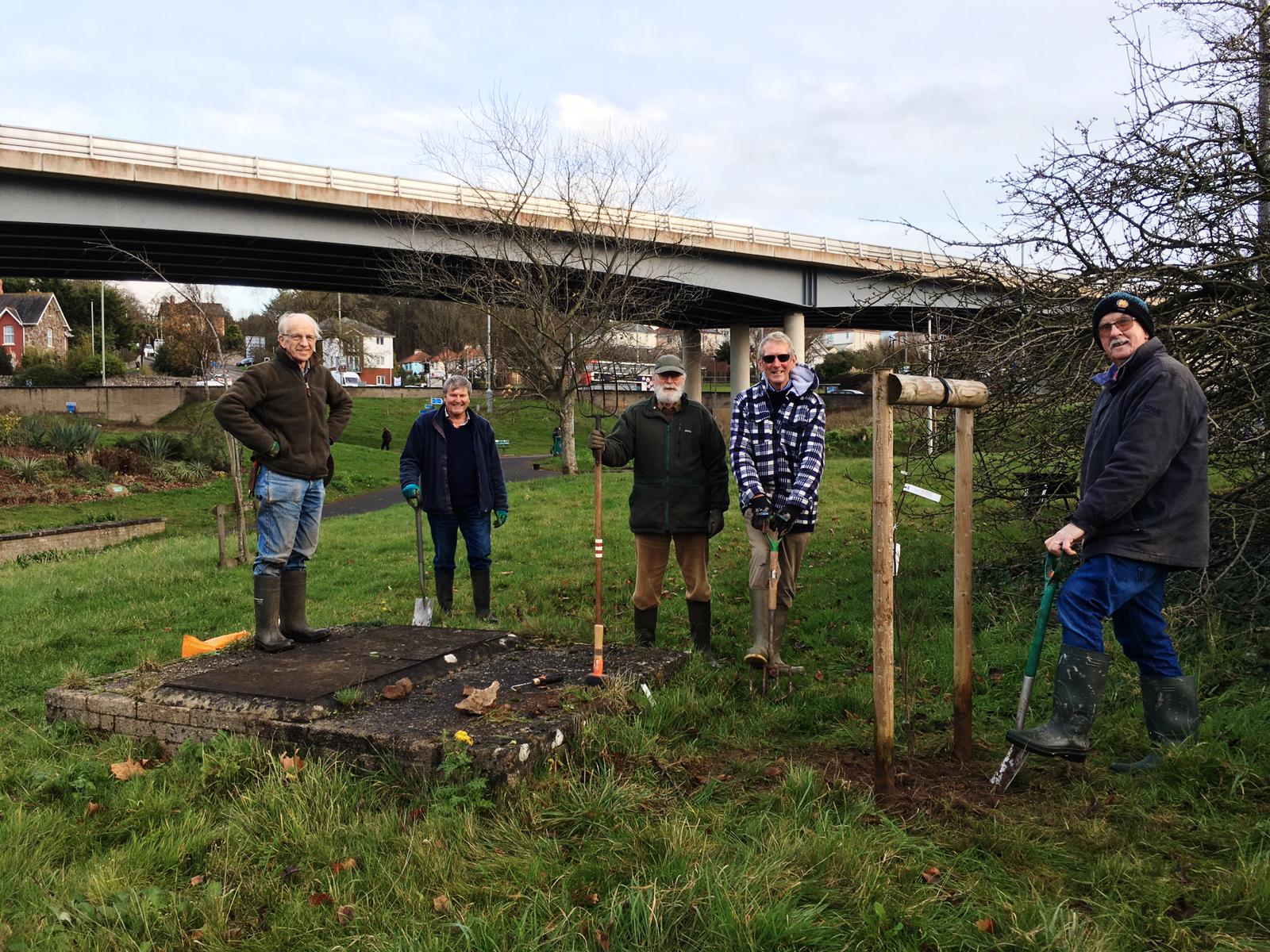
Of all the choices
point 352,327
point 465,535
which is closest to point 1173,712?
point 465,535

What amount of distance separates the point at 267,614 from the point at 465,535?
220 centimetres

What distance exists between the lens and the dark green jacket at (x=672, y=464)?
6426 millimetres

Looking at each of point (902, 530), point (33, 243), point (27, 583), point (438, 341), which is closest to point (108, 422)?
point (33, 243)

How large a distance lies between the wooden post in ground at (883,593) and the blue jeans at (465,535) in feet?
14.6

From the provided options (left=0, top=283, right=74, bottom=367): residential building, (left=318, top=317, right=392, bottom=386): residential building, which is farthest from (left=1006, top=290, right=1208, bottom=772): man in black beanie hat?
(left=0, top=283, right=74, bottom=367): residential building

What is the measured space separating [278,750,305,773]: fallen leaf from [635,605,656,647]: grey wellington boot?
9.47 ft

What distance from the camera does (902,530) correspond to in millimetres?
10734

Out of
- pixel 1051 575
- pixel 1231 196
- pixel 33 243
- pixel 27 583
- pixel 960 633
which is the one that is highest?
pixel 33 243

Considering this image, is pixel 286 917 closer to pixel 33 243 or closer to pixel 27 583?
pixel 27 583

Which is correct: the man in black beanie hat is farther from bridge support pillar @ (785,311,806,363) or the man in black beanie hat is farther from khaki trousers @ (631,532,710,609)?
bridge support pillar @ (785,311,806,363)

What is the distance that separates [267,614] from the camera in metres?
6.03

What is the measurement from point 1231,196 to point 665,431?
3.96 meters

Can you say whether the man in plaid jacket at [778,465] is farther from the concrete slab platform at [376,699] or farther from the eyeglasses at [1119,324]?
the eyeglasses at [1119,324]

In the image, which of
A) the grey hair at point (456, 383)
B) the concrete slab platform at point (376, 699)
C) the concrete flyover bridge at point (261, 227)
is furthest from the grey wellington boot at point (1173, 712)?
the concrete flyover bridge at point (261, 227)
